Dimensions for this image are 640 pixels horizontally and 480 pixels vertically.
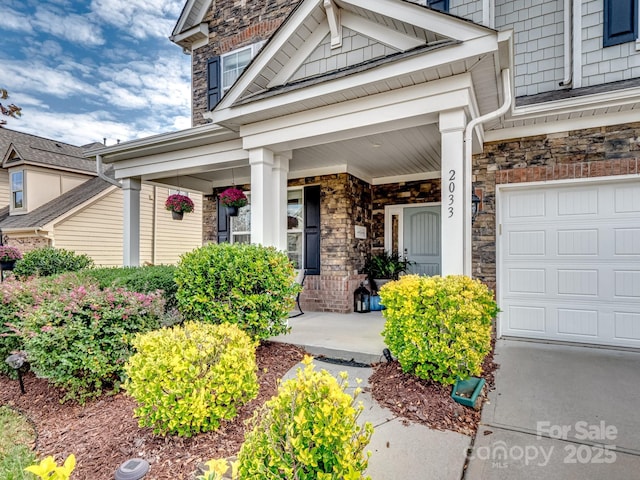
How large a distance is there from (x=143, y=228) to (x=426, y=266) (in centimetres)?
974

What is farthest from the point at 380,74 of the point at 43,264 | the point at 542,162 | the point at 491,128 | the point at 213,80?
the point at 43,264

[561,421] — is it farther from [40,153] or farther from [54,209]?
[40,153]

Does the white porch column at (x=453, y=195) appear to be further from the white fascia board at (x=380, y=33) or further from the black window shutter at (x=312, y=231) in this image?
the black window shutter at (x=312, y=231)

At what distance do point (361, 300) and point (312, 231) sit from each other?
5.21 ft

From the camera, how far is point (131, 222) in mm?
6668

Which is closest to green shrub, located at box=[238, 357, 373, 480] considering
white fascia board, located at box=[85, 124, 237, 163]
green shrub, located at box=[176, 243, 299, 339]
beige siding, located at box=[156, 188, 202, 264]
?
green shrub, located at box=[176, 243, 299, 339]

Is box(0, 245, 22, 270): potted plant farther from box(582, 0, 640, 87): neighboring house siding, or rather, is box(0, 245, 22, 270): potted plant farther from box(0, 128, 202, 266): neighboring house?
box(582, 0, 640, 87): neighboring house siding

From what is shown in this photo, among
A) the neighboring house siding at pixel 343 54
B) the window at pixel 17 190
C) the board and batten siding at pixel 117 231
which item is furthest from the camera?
the window at pixel 17 190

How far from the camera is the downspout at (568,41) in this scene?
4680 mm

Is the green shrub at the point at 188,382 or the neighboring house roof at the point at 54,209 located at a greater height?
the neighboring house roof at the point at 54,209

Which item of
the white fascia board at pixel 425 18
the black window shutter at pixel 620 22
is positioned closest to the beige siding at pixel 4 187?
the white fascia board at pixel 425 18

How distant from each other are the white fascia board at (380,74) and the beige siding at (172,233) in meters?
8.53

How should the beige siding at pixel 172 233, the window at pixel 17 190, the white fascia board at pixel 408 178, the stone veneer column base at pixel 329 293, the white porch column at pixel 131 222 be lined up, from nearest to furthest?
the stone veneer column base at pixel 329 293 → the white porch column at pixel 131 222 → the white fascia board at pixel 408 178 → the window at pixel 17 190 → the beige siding at pixel 172 233

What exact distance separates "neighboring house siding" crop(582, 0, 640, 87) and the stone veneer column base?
448 centimetres
